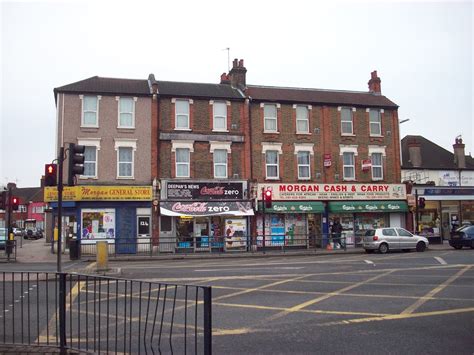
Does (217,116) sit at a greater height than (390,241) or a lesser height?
greater

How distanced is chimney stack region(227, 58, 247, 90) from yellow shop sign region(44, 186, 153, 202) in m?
9.83

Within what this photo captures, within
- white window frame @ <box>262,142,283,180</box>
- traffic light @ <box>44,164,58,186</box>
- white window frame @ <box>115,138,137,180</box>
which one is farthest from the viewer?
white window frame @ <box>262,142,283,180</box>

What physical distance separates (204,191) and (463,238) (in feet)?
52.5

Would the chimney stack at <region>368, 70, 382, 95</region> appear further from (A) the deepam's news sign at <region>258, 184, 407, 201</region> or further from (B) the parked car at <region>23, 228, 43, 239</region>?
(B) the parked car at <region>23, 228, 43, 239</region>

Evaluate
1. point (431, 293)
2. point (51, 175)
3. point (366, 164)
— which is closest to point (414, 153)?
point (366, 164)

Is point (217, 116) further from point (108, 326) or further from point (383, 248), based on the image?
point (108, 326)

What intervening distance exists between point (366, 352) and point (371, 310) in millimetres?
2887

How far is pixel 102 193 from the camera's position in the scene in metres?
27.6

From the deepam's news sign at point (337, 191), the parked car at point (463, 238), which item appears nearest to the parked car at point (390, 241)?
the parked car at point (463, 238)

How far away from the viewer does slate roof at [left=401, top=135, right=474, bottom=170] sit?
40594 millimetres

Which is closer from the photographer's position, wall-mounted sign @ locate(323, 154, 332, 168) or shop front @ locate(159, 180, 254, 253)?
shop front @ locate(159, 180, 254, 253)

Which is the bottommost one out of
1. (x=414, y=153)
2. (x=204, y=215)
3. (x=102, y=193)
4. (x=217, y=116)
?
(x=204, y=215)

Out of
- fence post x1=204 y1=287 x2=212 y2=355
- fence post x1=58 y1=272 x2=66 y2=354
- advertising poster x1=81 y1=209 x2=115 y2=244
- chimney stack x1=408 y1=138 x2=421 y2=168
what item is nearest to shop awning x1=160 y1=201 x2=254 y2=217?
advertising poster x1=81 y1=209 x2=115 y2=244

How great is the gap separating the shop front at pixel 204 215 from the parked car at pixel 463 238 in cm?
1261
